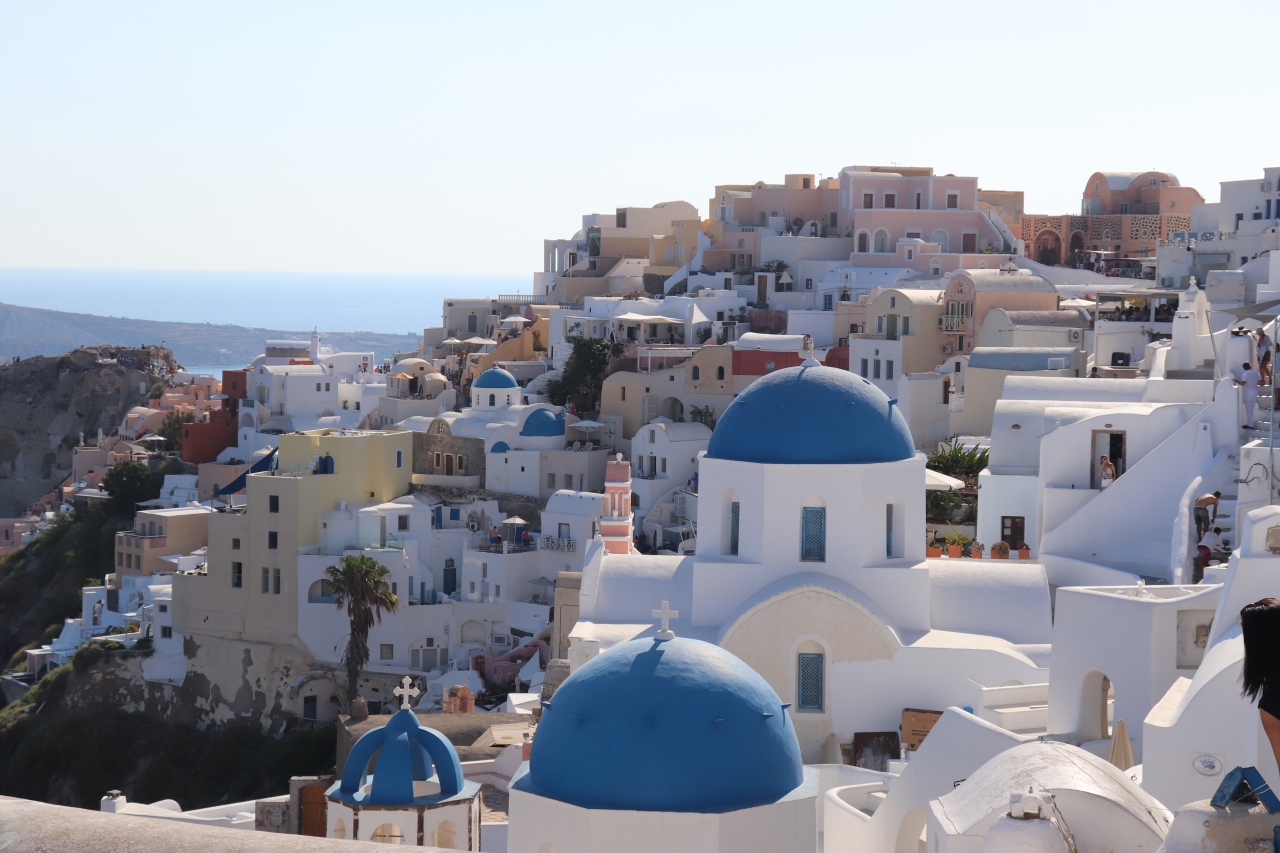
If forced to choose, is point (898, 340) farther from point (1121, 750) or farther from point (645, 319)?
point (1121, 750)

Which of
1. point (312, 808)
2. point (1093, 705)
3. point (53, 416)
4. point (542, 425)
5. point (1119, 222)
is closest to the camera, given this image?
point (1093, 705)

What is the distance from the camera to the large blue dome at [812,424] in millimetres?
18688

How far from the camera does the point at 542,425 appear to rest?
144 ft

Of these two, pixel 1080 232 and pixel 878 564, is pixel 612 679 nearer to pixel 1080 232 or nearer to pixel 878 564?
pixel 878 564

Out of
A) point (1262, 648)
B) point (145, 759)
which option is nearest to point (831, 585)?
point (1262, 648)

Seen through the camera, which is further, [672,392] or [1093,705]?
[672,392]

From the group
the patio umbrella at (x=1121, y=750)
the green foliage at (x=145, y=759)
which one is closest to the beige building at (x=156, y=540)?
the green foliage at (x=145, y=759)

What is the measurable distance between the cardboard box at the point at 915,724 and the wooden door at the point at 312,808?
332 inches

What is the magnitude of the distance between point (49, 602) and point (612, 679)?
44412 mm

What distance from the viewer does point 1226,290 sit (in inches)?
1451

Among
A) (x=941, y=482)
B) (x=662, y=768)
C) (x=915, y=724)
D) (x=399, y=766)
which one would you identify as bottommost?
(x=915, y=724)

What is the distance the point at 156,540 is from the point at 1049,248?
1240 inches

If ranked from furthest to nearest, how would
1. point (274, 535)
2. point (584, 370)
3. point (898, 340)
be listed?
point (584, 370) < point (274, 535) < point (898, 340)

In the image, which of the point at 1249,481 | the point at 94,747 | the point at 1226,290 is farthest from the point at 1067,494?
the point at 94,747
